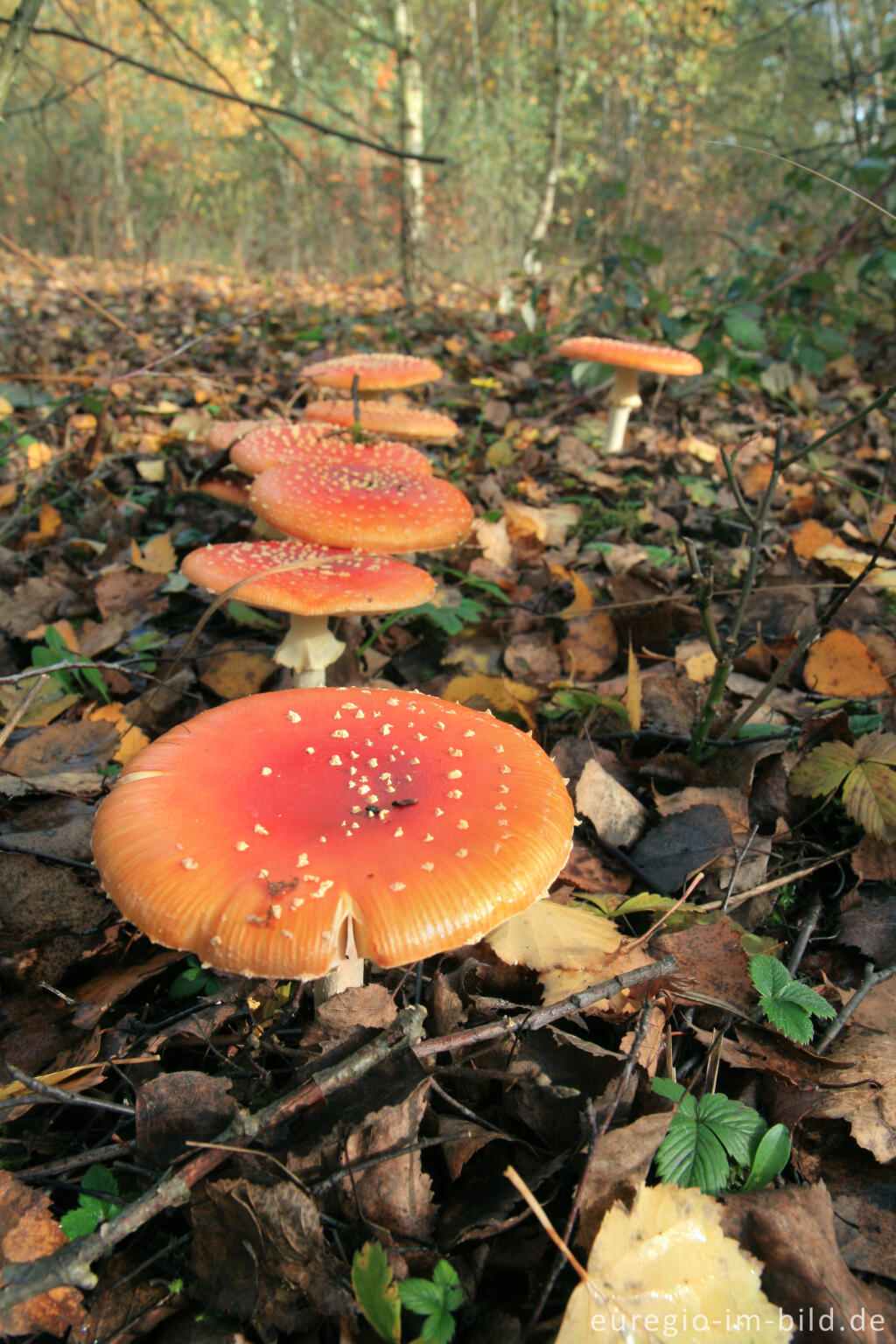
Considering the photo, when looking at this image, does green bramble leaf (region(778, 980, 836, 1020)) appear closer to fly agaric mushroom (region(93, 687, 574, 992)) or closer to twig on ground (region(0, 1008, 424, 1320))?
fly agaric mushroom (region(93, 687, 574, 992))

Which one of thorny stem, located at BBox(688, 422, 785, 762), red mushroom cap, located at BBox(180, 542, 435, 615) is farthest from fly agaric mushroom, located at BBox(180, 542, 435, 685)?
thorny stem, located at BBox(688, 422, 785, 762)

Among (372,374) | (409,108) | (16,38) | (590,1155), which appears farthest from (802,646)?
(409,108)

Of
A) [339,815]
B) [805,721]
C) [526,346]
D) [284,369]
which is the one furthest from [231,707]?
[526,346]

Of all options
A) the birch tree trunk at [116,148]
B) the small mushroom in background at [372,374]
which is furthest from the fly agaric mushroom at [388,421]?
the birch tree trunk at [116,148]

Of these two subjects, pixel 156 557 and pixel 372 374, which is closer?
pixel 156 557

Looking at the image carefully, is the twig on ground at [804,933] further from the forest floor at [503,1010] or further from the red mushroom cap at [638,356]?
the red mushroom cap at [638,356]

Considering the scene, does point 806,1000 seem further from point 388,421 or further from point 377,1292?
point 388,421
